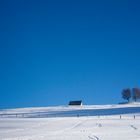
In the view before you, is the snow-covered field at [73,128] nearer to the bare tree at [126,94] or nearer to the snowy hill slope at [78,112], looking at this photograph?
the snowy hill slope at [78,112]

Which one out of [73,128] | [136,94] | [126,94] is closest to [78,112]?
[73,128]

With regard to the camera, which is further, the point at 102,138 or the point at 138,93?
the point at 138,93

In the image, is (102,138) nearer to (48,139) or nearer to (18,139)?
(48,139)

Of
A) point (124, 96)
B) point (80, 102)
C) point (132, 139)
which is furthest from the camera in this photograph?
point (124, 96)

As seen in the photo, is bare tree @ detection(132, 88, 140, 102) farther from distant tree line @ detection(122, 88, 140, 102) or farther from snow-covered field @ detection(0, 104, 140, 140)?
snow-covered field @ detection(0, 104, 140, 140)

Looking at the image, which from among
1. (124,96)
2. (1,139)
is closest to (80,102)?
(124,96)

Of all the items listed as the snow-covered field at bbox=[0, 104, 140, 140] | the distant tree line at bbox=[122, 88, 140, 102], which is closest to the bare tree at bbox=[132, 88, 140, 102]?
the distant tree line at bbox=[122, 88, 140, 102]

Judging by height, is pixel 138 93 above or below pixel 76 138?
above

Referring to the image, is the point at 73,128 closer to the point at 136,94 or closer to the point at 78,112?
the point at 78,112

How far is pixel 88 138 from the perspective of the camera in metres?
21.5

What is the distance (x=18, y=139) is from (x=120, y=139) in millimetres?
6887

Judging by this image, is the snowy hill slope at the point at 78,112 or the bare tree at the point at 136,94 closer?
the snowy hill slope at the point at 78,112

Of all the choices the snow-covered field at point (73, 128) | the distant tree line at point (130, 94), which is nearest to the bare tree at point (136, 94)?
the distant tree line at point (130, 94)

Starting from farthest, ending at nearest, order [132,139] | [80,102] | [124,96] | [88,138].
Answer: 1. [124,96]
2. [80,102]
3. [88,138]
4. [132,139]
